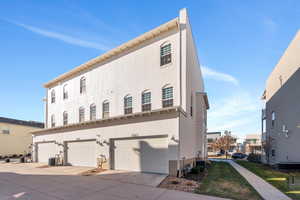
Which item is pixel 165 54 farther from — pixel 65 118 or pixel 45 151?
pixel 45 151

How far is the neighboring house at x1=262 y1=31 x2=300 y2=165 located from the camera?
Answer: 15940 mm

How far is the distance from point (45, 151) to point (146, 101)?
15645 millimetres

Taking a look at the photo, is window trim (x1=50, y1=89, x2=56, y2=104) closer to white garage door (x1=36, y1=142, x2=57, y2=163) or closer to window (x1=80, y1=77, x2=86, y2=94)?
white garage door (x1=36, y1=142, x2=57, y2=163)

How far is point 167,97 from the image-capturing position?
12.8 m

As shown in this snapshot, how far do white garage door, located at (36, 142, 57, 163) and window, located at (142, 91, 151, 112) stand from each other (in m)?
12.8

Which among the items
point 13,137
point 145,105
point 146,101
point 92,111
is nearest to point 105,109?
point 92,111

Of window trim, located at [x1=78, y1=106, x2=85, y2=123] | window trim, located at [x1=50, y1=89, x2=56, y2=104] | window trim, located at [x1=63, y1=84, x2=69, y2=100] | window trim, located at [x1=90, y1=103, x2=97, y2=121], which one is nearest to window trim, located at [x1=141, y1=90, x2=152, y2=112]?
window trim, located at [x1=90, y1=103, x2=97, y2=121]

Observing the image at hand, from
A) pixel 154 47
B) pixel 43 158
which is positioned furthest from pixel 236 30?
pixel 43 158

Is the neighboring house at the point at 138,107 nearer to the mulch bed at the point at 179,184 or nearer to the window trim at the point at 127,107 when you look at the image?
the window trim at the point at 127,107

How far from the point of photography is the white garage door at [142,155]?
11.6m

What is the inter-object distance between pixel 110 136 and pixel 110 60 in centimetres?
725

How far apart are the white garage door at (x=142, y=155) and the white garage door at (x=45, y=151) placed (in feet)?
33.6

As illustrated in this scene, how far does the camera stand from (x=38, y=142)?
2225cm

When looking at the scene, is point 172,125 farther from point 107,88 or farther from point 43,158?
point 43,158
